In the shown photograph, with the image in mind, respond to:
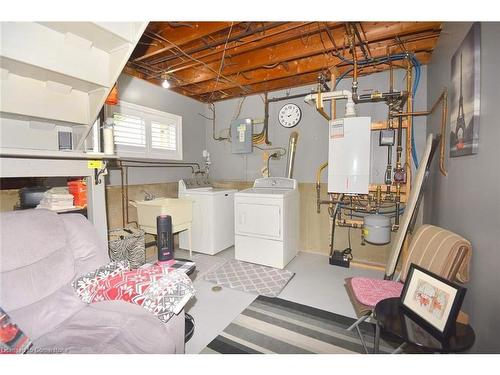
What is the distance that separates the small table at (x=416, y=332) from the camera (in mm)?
1021

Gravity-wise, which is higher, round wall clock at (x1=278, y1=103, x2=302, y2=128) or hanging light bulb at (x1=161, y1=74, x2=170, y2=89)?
hanging light bulb at (x1=161, y1=74, x2=170, y2=89)

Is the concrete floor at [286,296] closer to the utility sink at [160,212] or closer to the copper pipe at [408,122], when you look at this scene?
the utility sink at [160,212]

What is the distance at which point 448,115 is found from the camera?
1924 mm

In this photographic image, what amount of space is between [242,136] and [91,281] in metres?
3.04

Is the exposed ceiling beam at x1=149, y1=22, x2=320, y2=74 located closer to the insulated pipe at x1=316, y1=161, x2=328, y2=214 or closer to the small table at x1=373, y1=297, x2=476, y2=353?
the insulated pipe at x1=316, y1=161, x2=328, y2=214

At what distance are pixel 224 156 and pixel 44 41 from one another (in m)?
3.07

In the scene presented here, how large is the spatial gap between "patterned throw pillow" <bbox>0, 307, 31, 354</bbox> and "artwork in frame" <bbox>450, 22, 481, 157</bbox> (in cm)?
253

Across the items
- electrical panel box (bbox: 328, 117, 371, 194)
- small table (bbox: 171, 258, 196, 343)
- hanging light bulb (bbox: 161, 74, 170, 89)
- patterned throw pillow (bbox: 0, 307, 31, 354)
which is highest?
hanging light bulb (bbox: 161, 74, 170, 89)

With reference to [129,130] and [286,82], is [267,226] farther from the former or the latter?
[129,130]

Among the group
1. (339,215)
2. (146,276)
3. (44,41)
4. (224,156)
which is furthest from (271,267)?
(44,41)

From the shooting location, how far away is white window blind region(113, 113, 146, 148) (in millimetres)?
3080

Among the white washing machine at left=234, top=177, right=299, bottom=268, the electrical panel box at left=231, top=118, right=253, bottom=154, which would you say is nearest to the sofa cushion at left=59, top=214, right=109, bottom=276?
the white washing machine at left=234, top=177, right=299, bottom=268

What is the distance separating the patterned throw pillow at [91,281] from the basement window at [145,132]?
2.03 meters

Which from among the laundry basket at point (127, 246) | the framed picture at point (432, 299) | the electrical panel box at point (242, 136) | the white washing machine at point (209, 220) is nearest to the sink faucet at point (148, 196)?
the white washing machine at point (209, 220)
